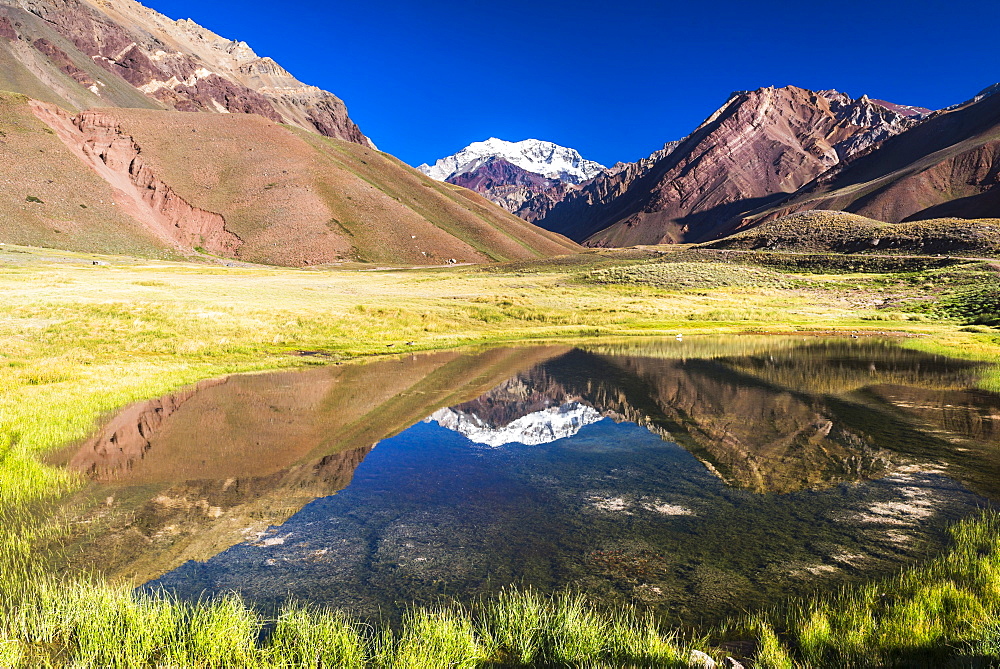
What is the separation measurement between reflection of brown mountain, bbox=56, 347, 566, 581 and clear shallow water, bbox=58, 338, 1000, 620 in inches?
2.8

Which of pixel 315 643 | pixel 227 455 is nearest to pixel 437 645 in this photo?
pixel 315 643

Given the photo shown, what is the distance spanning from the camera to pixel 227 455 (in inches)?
567

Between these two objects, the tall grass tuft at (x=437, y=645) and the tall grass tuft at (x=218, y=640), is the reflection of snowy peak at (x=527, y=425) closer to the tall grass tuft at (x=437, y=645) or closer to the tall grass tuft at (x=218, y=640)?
the tall grass tuft at (x=437, y=645)

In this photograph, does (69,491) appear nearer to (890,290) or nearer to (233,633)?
(233,633)

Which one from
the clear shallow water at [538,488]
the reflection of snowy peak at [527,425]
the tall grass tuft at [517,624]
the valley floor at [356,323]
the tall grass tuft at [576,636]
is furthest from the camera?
the reflection of snowy peak at [527,425]

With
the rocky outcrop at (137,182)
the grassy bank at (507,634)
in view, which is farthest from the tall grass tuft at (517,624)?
the rocky outcrop at (137,182)

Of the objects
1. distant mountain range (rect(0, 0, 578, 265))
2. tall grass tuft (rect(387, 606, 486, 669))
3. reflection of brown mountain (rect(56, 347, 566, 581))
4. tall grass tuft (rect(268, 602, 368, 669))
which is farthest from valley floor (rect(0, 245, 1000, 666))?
distant mountain range (rect(0, 0, 578, 265))

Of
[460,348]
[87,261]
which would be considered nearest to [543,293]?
[460,348]

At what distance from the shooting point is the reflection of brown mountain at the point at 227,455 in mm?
9680

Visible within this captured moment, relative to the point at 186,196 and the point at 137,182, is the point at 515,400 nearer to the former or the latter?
the point at 186,196

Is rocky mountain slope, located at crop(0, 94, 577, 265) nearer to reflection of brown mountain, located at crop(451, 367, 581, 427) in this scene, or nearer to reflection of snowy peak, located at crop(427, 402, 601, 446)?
reflection of brown mountain, located at crop(451, 367, 581, 427)

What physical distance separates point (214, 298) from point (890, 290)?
3096 inches

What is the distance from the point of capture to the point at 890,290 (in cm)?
6831

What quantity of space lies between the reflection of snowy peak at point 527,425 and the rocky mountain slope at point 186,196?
13664 cm
